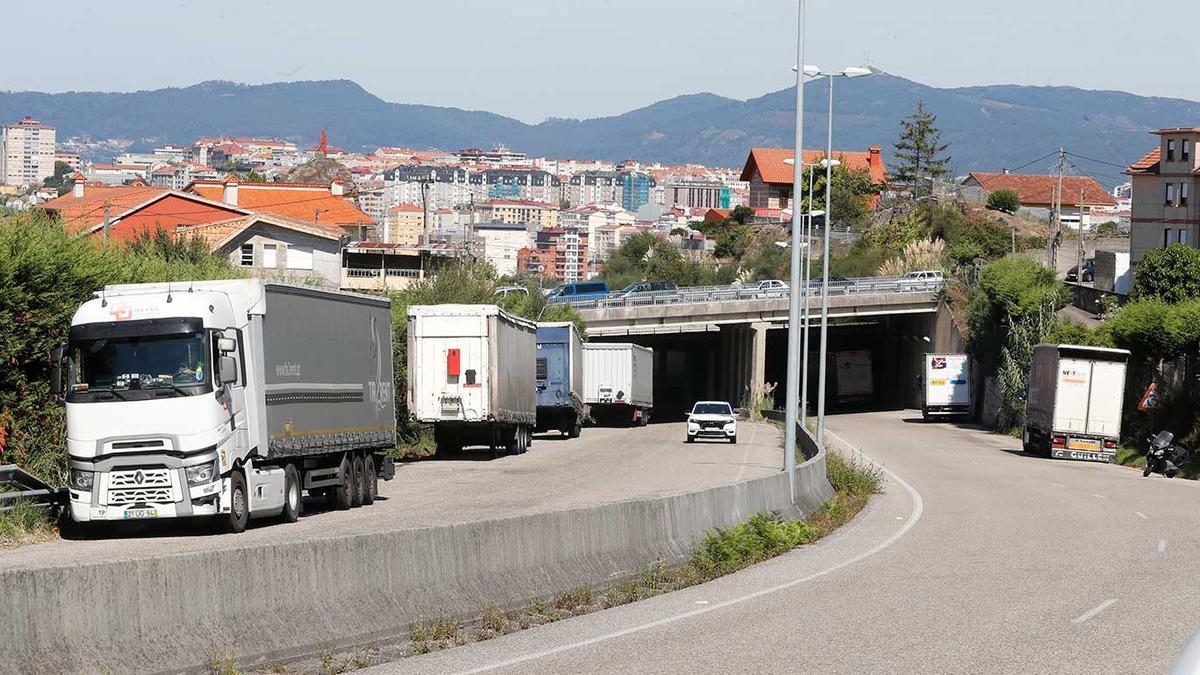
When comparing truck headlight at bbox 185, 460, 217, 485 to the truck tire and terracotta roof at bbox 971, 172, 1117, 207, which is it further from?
terracotta roof at bbox 971, 172, 1117, 207

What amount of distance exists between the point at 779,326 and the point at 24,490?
6840 centimetres

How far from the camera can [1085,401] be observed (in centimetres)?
4884

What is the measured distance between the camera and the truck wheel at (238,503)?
21.1m

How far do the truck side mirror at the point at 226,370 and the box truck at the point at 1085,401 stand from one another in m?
33.5

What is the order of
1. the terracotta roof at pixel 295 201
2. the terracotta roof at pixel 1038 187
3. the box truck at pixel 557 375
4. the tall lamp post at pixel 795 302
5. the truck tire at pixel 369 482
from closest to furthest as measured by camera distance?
1. the truck tire at pixel 369 482
2. the tall lamp post at pixel 795 302
3. the box truck at pixel 557 375
4. the terracotta roof at pixel 295 201
5. the terracotta roof at pixel 1038 187

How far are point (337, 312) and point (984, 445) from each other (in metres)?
37.2

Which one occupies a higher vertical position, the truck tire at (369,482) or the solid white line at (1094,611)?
the solid white line at (1094,611)

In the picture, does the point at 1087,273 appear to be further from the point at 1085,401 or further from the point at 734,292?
the point at 1085,401

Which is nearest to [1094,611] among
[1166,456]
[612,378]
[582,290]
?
[1166,456]

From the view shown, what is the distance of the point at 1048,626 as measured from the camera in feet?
45.4

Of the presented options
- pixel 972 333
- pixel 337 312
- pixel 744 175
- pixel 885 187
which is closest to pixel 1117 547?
pixel 337 312

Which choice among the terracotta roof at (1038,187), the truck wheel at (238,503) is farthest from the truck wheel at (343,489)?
the terracotta roof at (1038,187)

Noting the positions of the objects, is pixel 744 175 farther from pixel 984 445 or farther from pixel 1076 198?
pixel 984 445

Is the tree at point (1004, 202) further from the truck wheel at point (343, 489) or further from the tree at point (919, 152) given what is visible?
the truck wheel at point (343, 489)
